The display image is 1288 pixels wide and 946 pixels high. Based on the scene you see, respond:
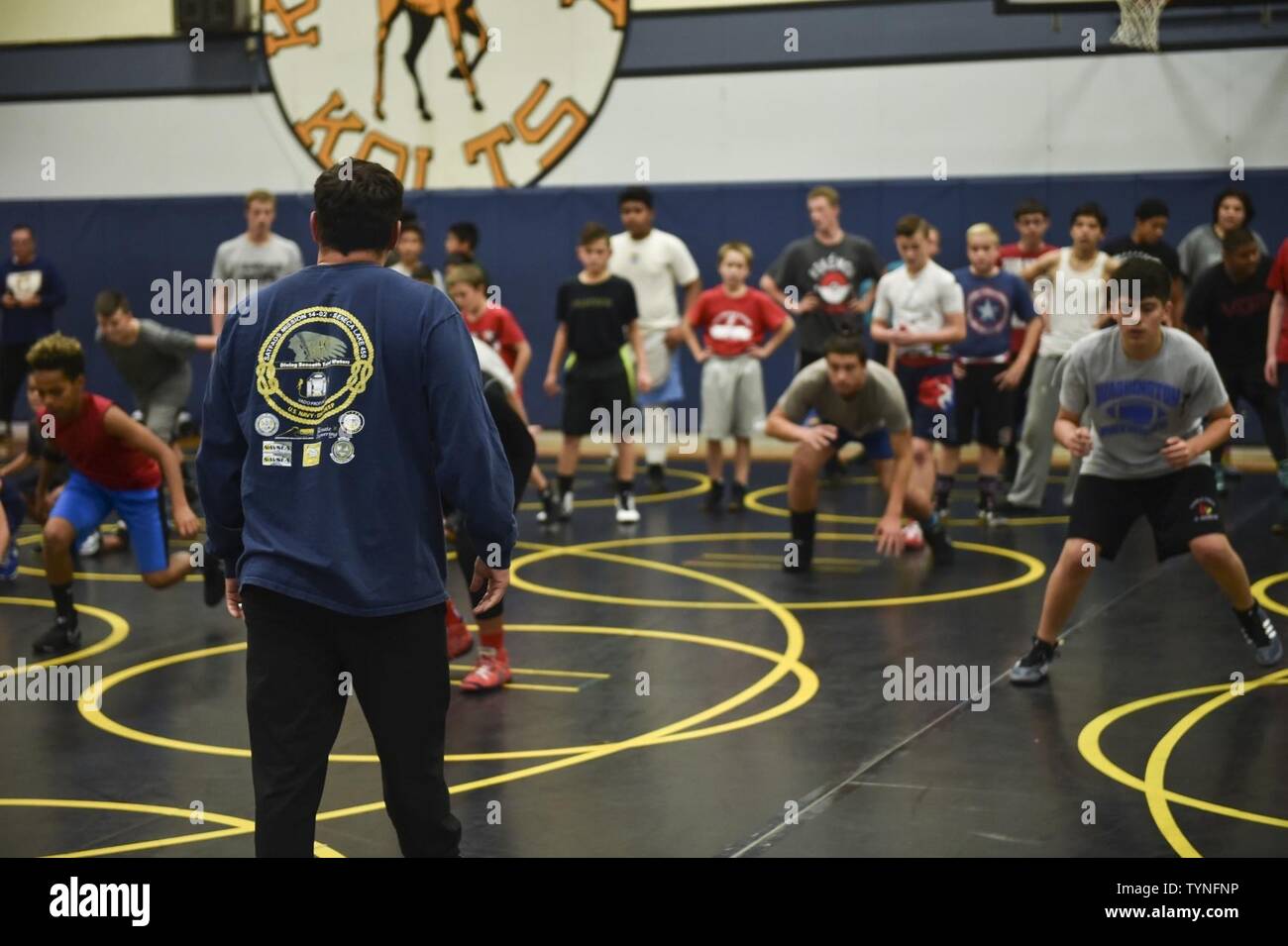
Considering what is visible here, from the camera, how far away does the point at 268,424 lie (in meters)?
4.34

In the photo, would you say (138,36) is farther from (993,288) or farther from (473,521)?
(473,521)

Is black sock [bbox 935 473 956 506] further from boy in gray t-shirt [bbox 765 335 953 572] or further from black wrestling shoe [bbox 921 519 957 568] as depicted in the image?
black wrestling shoe [bbox 921 519 957 568]

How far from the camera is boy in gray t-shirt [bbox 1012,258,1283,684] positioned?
773 centimetres

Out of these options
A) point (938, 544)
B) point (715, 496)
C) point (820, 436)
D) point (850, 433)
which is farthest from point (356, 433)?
point (715, 496)

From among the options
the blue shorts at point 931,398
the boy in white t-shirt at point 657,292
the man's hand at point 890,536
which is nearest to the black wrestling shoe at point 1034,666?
the man's hand at point 890,536

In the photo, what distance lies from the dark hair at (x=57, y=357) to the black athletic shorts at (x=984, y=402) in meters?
6.46

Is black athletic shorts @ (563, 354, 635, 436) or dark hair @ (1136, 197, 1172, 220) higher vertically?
dark hair @ (1136, 197, 1172, 220)

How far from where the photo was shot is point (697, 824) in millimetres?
6180

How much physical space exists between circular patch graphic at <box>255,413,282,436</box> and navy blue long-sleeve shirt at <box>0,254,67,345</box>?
45.4 feet

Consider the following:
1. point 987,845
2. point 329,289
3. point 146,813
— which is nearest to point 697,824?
point 987,845

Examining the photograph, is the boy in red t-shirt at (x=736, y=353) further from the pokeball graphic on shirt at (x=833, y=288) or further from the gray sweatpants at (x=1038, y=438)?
the gray sweatpants at (x=1038, y=438)

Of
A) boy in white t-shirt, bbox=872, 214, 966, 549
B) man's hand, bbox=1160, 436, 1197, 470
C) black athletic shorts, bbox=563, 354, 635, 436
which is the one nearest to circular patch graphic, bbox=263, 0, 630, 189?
black athletic shorts, bbox=563, 354, 635, 436

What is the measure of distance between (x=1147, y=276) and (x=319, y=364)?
4461 mm

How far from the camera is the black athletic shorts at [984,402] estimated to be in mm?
12562
